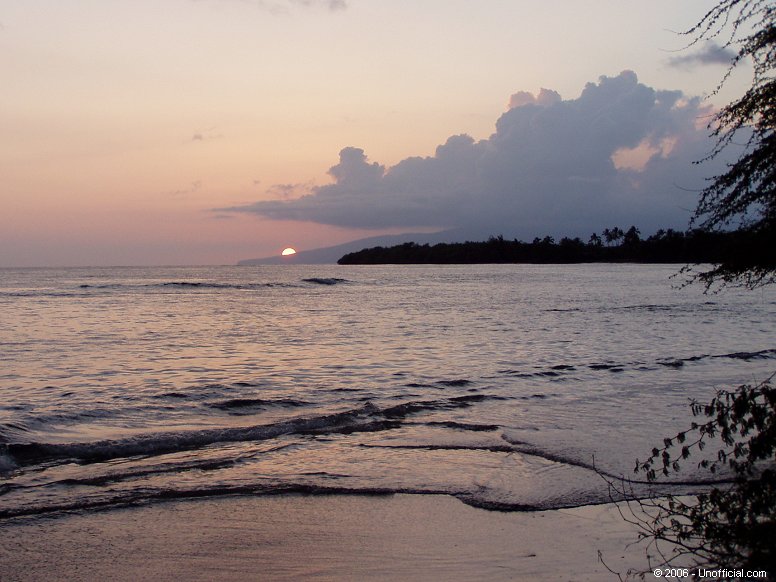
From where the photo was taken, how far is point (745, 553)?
186 inches

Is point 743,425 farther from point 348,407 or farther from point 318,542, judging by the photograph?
point 348,407

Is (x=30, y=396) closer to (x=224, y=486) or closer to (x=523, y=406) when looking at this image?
(x=224, y=486)

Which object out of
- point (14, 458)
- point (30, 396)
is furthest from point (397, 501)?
point (30, 396)

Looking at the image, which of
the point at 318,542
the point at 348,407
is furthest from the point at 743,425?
the point at 348,407

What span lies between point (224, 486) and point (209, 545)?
183 centimetres

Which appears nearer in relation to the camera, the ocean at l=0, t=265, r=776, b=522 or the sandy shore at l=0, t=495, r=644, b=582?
the sandy shore at l=0, t=495, r=644, b=582

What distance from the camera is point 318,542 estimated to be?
6.75m

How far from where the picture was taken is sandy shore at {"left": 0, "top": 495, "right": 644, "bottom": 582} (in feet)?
19.8

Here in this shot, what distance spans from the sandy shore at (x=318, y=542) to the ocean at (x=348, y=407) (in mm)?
471

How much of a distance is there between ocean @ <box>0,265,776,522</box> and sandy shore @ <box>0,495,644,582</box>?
471 mm

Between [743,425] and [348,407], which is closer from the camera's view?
[743,425]

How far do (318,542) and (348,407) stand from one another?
22.7 feet

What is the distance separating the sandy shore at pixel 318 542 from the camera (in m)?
6.03

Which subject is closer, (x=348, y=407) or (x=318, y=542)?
(x=318, y=542)
